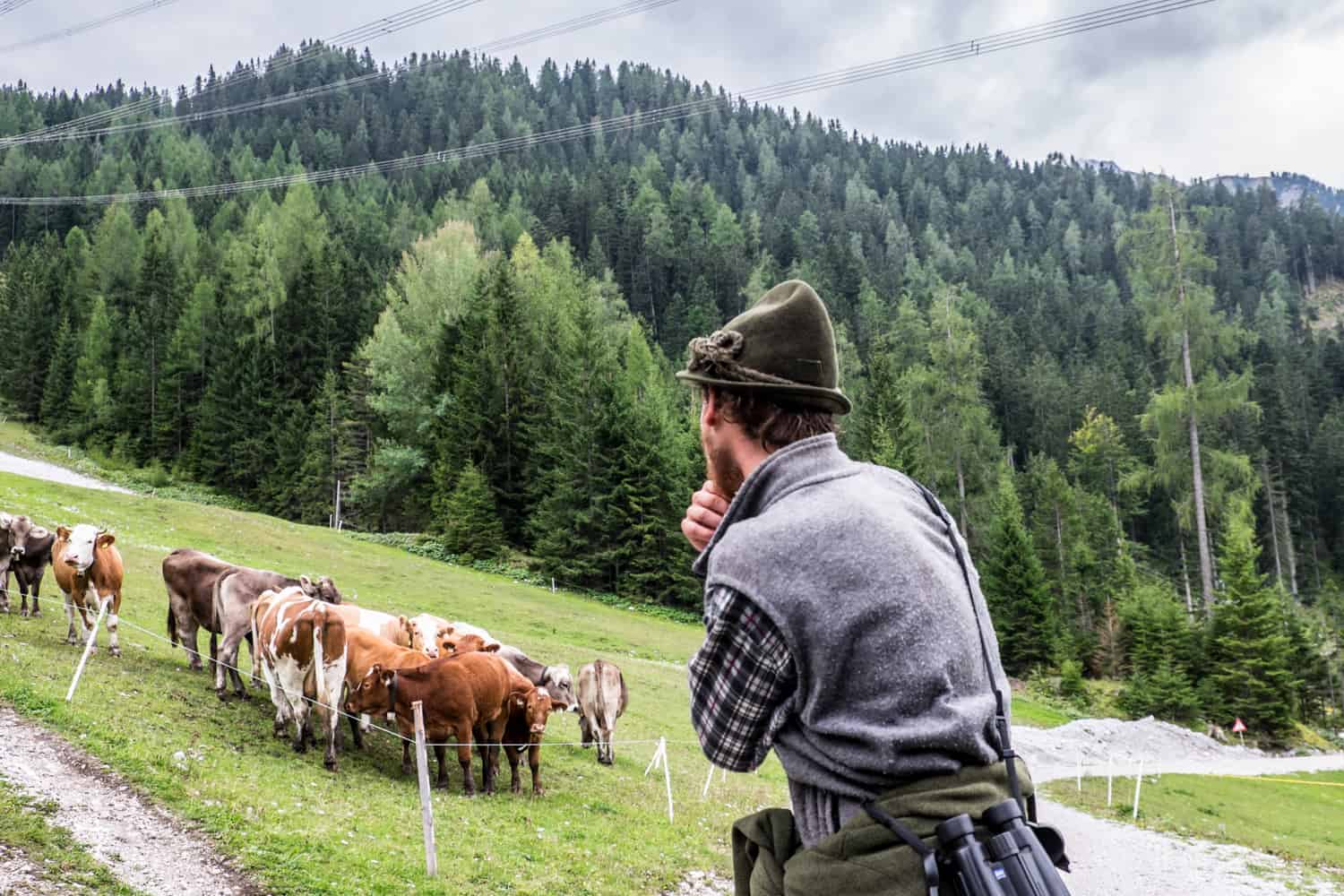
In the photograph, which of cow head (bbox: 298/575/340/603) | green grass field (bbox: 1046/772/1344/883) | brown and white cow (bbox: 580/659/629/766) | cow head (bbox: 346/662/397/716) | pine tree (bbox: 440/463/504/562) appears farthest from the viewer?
pine tree (bbox: 440/463/504/562)

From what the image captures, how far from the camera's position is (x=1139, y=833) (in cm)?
1716

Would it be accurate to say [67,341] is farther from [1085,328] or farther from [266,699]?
[1085,328]

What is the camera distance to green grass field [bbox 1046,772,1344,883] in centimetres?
1775

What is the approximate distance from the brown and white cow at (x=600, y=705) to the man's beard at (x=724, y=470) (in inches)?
502

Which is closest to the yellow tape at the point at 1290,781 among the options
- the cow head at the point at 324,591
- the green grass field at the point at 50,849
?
the cow head at the point at 324,591

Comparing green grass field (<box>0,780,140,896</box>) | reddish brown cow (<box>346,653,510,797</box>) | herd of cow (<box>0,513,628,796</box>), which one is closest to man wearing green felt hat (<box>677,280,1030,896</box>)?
green grass field (<box>0,780,140,896</box>)

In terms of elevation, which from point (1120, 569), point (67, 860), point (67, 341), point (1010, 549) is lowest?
point (1120, 569)

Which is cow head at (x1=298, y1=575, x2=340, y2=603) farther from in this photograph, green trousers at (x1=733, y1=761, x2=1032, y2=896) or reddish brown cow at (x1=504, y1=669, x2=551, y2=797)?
green trousers at (x1=733, y1=761, x2=1032, y2=896)

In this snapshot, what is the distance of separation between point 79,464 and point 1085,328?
10719 cm

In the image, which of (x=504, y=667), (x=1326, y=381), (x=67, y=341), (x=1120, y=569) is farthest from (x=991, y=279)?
(x=504, y=667)

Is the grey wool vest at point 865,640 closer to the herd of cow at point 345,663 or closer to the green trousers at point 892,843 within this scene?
the green trousers at point 892,843

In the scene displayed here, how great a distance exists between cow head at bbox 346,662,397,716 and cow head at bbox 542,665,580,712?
3.96 meters

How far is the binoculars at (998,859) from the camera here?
2.04 m

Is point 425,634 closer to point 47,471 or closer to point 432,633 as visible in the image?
point 432,633
